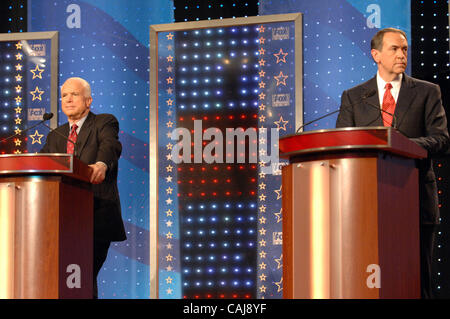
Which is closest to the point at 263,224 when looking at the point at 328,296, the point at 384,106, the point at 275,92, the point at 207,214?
the point at 207,214

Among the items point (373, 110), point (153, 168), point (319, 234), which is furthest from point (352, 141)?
point (153, 168)

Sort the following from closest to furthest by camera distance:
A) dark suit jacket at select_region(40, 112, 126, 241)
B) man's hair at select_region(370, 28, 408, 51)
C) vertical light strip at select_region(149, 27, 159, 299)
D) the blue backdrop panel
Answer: man's hair at select_region(370, 28, 408, 51), dark suit jacket at select_region(40, 112, 126, 241), the blue backdrop panel, vertical light strip at select_region(149, 27, 159, 299)

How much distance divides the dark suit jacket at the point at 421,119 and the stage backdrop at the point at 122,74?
7.17ft

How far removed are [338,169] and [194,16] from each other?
2836 millimetres

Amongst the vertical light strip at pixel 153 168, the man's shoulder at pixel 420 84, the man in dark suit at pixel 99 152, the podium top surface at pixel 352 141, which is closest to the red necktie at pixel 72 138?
the man in dark suit at pixel 99 152

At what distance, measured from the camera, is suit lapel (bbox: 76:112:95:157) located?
4422mm

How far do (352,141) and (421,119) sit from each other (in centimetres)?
86

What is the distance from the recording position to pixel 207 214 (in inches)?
214

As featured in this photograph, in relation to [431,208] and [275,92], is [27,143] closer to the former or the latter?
[275,92]

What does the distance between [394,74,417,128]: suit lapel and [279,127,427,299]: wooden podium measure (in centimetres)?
44

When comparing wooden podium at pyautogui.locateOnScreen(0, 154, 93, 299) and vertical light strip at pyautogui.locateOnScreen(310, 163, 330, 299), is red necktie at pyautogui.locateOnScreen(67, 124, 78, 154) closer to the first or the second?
wooden podium at pyautogui.locateOnScreen(0, 154, 93, 299)

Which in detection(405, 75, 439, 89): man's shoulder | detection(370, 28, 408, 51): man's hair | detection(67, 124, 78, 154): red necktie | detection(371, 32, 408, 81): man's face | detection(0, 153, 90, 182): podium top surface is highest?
detection(370, 28, 408, 51): man's hair

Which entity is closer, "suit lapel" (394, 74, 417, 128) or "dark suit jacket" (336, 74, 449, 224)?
"dark suit jacket" (336, 74, 449, 224)

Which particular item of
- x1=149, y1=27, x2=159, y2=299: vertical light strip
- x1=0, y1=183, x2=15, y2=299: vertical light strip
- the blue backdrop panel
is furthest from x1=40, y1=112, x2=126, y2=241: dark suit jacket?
the blue backdrop panel
